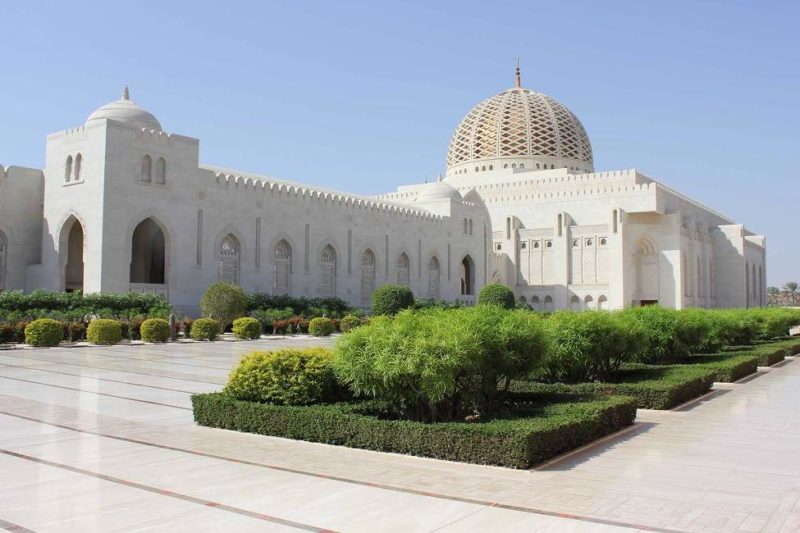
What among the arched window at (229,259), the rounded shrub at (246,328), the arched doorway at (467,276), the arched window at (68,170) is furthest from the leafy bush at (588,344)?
the arched doorway at (467,276)

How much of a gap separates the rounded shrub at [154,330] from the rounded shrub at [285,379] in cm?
1306

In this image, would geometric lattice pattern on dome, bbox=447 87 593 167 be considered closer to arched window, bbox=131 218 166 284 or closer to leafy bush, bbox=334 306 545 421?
arched window, bbox=131 218 166 284

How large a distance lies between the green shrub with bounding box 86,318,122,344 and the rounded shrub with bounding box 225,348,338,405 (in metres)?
12.7

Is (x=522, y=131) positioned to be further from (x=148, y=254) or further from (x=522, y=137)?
(x=148, y=254)

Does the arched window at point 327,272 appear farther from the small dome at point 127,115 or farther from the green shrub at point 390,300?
the small dome at point 127,115

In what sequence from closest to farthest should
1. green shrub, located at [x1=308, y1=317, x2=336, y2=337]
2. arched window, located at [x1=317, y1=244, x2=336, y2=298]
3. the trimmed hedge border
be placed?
the trimmed hedge border → green shrub, located at [x1=308, y1=317, x2=336, y2=337] → arched window, located at [x1=317, y1=244, x2=336, y2=298]

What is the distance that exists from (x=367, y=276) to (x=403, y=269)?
8.95 ft

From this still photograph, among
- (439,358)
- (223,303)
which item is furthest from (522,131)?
(439,358)

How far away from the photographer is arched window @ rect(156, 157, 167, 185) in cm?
2505

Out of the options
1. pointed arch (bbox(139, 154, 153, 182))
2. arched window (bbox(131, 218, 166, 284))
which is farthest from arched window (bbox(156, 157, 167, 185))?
arched window (bbox(131, 218, 166, 284))

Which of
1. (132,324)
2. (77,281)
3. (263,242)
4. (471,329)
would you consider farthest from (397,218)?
(471,329)

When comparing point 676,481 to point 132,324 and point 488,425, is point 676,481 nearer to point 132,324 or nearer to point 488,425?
point 488,425

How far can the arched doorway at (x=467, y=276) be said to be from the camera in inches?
1591

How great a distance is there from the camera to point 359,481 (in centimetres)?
516
